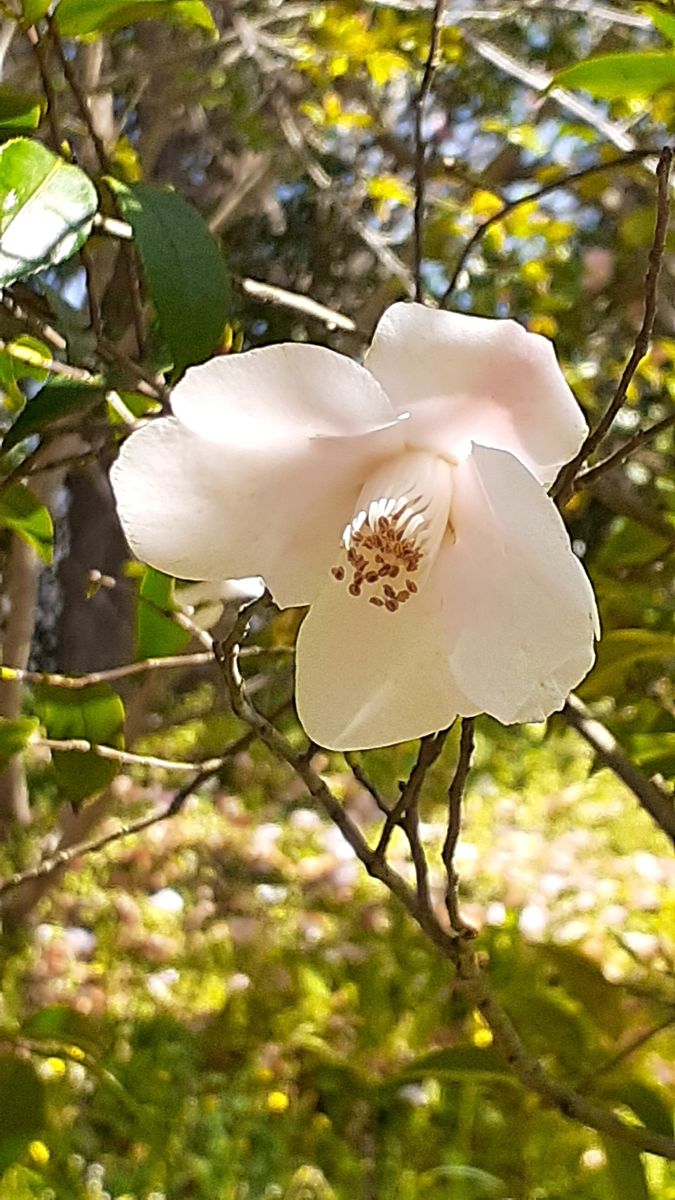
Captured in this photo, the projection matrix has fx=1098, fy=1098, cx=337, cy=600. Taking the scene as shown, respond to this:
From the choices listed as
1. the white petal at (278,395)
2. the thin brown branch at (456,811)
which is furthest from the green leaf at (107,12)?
the thin brown branch at (456,811)

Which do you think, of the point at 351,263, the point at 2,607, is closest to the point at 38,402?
the point at 2,607

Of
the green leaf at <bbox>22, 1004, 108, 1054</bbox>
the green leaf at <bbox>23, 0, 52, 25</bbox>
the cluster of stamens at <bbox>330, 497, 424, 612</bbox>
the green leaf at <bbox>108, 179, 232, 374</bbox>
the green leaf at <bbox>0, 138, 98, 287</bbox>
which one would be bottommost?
the green leaf at <bbox>22, 1004, 108, 1054</bbox>

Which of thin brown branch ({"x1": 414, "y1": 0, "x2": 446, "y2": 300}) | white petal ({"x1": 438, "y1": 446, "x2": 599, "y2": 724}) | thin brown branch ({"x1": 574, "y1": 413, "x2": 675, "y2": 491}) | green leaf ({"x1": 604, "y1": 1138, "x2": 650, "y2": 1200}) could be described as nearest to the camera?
white petal ({"x1": 438, "y1": 446, "x2": 599, "y2": 724})

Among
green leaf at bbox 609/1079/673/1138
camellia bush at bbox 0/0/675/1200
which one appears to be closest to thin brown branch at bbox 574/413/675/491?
camellia bush at bbox 0/0/675/1200

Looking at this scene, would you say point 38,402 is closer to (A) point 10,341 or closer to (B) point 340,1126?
(A) point 10,341

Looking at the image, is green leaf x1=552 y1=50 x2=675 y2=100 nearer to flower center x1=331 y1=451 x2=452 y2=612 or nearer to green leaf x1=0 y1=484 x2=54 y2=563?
flower center x1=331 y1=451 x2=452 y2=612

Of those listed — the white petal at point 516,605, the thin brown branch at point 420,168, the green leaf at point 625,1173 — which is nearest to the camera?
the white petal at point 516,605

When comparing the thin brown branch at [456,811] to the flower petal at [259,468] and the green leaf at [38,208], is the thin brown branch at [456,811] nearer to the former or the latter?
the flower petal at [259,468]
